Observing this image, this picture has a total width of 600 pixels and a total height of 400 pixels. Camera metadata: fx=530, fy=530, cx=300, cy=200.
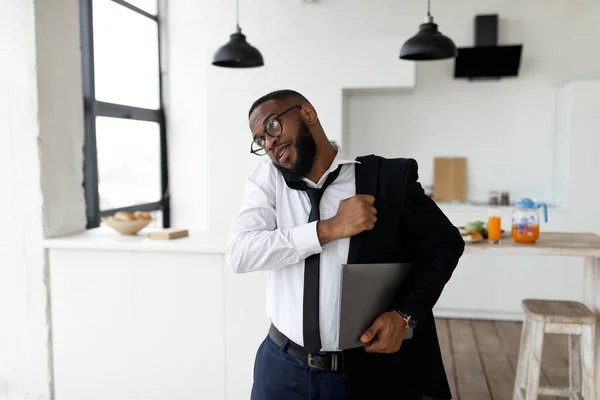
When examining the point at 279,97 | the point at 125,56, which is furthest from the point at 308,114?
the point at 125,56

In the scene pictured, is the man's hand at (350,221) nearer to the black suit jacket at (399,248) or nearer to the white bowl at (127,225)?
the black suit jacket at (399,248)

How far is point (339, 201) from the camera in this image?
4.63 feet

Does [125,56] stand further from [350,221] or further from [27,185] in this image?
[350,221]

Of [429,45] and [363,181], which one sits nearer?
[363,181]

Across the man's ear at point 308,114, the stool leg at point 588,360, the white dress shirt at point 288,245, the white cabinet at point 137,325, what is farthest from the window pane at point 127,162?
the stool leg at point 588,360

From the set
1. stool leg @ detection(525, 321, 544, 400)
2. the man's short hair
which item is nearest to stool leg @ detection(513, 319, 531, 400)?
stool leg @ detection(525, 321, 544, 400)

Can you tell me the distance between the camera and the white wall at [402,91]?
4.76 meters

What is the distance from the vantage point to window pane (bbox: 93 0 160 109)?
438cm

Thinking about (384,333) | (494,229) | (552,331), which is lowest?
(552,331)

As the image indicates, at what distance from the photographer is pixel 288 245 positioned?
1.32m

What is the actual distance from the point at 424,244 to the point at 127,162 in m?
3.90

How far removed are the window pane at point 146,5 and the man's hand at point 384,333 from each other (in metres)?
4.61

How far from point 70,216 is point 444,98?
361 cm

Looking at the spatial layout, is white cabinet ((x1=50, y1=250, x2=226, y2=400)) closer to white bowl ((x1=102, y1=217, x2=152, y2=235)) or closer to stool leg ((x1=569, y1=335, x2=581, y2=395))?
white bowl ((x1=102, y1=217, x2=152, y2=235))
